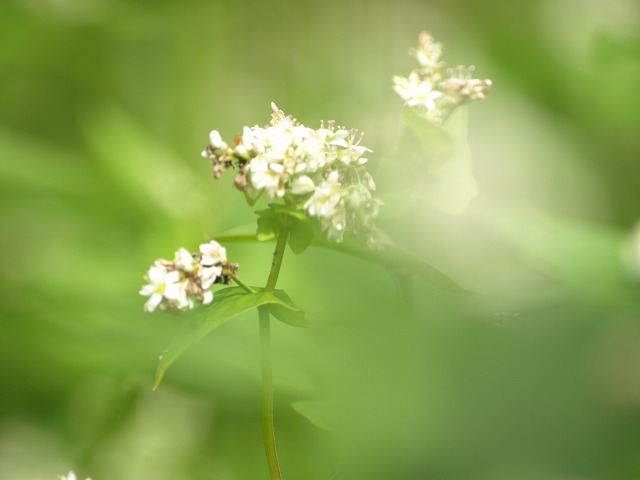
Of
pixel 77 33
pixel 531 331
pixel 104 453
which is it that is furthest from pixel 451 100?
pixel 77 33

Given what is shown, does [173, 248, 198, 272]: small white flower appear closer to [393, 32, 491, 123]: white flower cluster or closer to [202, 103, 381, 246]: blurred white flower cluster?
[202, 103, 381, 246]: blurred white flower cluster

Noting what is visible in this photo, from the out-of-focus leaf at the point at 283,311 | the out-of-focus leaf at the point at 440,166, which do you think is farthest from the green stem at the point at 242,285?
the out-of-focus leaf at the point at 440,166

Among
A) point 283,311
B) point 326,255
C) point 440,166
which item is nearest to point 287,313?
point 283,311

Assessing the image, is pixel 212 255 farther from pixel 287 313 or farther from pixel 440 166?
pixel 440 166


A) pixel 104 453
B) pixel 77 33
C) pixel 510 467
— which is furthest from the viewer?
pixel 77 33

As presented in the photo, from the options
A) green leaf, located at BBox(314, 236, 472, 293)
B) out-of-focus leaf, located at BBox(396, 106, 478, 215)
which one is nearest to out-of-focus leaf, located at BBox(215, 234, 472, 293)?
green leaf, located at BBox(314, 236, 472, 293)

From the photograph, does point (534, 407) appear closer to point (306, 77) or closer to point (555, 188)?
point (555, 188)
